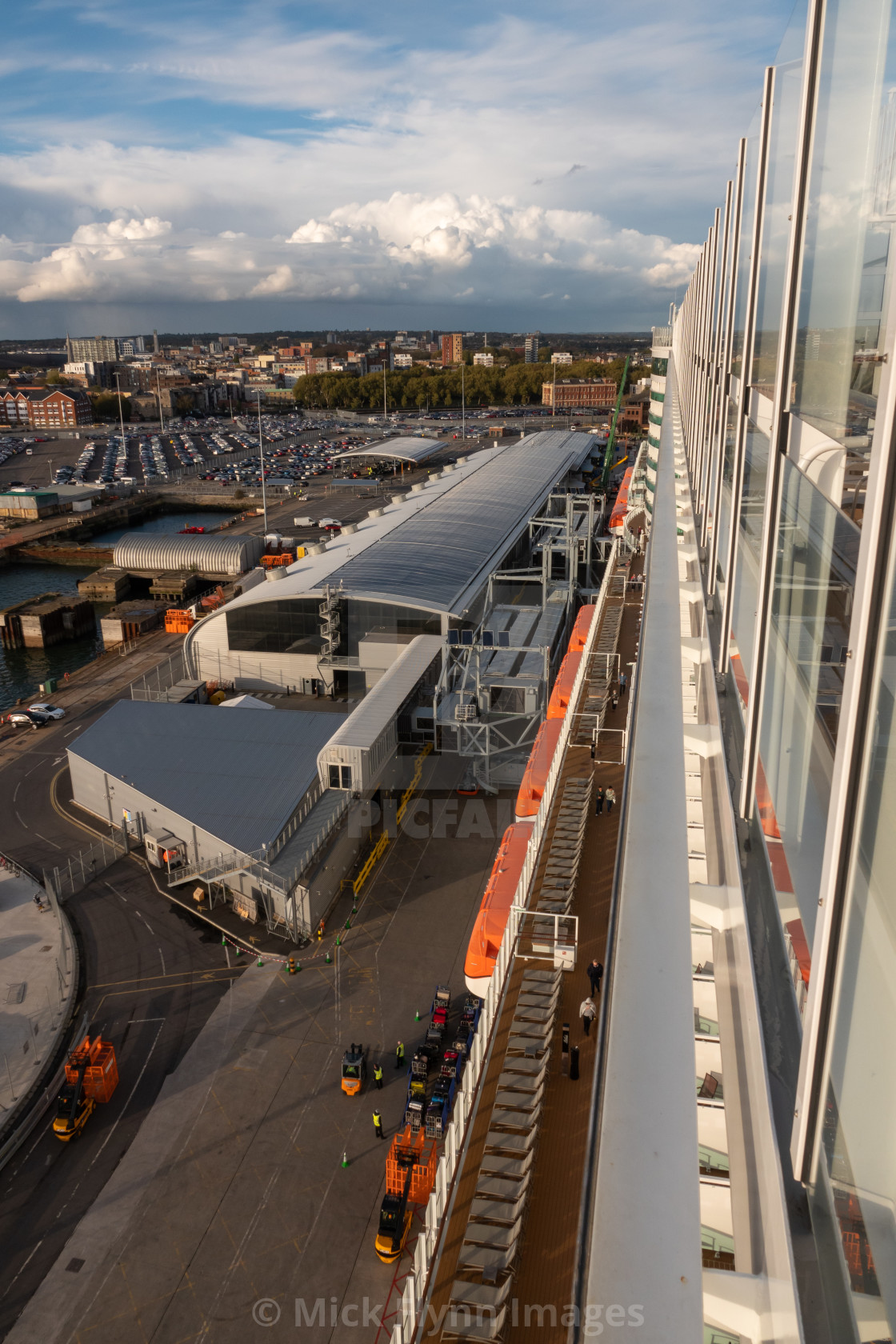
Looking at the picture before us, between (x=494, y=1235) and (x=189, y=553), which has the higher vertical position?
(x=494, y=1235)

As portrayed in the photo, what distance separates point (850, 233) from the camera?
1447mm

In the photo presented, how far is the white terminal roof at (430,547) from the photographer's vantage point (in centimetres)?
2095

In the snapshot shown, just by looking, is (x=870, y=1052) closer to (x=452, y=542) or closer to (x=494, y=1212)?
(x=494, y=1212)

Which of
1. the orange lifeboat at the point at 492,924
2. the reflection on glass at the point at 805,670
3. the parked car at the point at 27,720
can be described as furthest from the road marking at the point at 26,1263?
the parked car at the point at 27,720

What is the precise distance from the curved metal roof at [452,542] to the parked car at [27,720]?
25.1 ft

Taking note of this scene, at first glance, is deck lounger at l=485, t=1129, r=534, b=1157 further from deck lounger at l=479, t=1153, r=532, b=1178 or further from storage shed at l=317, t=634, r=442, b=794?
storage shed at l=317, t=634, r=442, b=794

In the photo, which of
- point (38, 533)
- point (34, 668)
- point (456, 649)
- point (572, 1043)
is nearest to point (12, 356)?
point (38, 533)

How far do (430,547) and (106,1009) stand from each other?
51.8 feet

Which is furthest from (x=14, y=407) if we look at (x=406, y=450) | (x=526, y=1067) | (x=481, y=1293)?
(x=481, y=1293)

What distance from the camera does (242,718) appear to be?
16.7m

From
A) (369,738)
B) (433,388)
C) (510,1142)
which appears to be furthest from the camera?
(433,388)

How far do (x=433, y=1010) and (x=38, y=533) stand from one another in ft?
136

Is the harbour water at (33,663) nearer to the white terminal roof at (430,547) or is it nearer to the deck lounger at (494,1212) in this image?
the white terminal roof at (430,547)

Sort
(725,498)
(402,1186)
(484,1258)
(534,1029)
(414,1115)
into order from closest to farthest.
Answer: (725,498)
(484,1258)
(534,1029)
(402,1186)
(414,1115)
